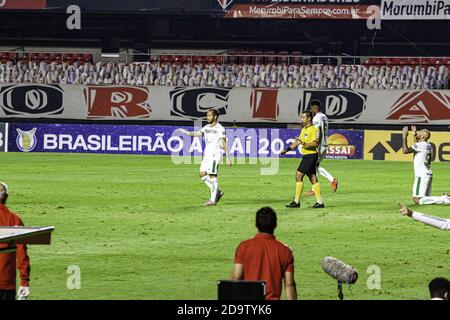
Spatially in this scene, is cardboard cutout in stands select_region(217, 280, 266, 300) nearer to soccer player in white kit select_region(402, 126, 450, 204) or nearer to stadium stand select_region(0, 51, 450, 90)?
soccer player in white kit select_region(402, 126, 450, 204)

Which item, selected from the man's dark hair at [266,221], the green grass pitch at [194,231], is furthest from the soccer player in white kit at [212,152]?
the man's dark hair at [266,221]

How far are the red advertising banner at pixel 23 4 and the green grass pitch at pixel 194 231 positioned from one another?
19659 mm

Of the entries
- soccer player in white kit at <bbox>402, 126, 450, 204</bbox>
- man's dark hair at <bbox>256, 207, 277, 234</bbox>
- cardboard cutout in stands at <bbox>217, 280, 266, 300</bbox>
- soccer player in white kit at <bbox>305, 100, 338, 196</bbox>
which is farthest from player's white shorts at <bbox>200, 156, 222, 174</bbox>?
cardboard cutout in stands at <bbox>217, 280, 266, 300</bbox>

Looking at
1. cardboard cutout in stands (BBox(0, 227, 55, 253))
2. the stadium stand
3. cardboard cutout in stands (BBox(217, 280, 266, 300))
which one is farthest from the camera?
the stadium stand

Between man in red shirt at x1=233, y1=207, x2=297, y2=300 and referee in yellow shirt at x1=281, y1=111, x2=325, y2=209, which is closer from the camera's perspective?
man in red shirt at x1=233, y1=207, x2=297, y2=300

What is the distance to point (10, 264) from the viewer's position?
10773mm

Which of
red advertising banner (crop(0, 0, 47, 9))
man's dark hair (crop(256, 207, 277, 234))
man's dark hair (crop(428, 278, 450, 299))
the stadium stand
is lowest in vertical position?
man's dark hair (crop(428, 278, 450, 299))

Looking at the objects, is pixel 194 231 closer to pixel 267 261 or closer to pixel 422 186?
pixel 422 186

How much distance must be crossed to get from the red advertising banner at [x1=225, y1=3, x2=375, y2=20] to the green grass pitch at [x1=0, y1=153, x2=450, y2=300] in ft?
56.2

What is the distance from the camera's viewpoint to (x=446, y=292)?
9.05m

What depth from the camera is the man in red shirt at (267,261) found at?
32.0 feet

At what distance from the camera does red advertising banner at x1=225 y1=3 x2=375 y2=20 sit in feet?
171

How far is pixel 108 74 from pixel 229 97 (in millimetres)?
6410

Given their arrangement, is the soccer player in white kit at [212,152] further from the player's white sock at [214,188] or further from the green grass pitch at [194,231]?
the green grass pitch at [194,231]
